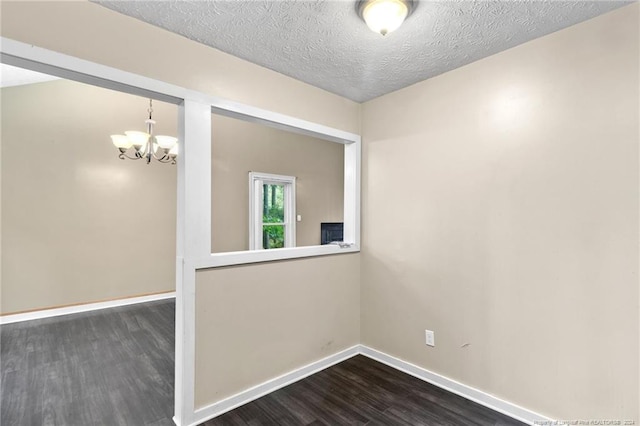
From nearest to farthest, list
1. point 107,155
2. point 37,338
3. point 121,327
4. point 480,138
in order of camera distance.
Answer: point 480,138 → point 37,338 → point 121,327 → point 107,155

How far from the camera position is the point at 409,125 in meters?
2.58

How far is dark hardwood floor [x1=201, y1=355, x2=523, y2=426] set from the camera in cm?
193

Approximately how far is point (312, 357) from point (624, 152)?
2.56 metres

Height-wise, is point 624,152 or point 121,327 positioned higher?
point 624,152

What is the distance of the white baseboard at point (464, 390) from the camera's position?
1.90 meters

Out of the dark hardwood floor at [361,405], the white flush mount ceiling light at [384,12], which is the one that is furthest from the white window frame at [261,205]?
the white flush mount ceiling light at [384,12]

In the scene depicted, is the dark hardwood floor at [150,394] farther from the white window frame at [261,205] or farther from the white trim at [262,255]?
the white window frame at [261,205]

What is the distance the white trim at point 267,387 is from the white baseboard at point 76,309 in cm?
335

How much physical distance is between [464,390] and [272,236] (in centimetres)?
404

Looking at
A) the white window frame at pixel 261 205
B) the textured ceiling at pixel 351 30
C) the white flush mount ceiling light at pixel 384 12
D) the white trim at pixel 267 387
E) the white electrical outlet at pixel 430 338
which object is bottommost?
the white trim at pixel 267 387

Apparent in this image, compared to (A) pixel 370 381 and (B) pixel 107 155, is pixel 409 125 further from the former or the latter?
(B) pixel 107 155

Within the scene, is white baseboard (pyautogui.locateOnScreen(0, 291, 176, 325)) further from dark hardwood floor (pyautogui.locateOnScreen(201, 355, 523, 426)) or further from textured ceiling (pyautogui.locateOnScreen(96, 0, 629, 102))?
textured ceiling (pyautogui.locateOnScreen(96, 0, 629, 102))

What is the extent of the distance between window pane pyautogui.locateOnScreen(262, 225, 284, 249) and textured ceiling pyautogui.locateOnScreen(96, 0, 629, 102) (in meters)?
3.57

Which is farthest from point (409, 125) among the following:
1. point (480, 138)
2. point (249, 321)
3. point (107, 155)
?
point (107, 155)
